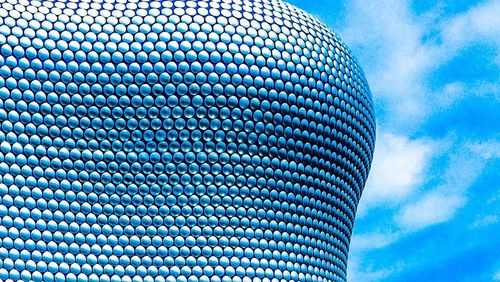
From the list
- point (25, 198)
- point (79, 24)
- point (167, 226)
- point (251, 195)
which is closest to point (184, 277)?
point (167, 226)

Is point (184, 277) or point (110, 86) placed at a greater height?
point (110, 86)

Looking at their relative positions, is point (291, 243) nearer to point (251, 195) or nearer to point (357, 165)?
point (251, 195)

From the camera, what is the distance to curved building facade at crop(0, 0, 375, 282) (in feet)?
57.0

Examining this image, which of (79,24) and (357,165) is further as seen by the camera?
(357,165)

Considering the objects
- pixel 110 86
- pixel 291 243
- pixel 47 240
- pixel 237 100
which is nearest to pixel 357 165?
pixel 291 243

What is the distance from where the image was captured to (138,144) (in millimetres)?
17531

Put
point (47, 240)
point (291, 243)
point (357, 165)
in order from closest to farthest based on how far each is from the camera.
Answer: point (47, 240)
point (291, 243)
point (357, 165)

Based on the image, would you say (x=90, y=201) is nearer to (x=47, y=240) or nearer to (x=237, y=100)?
(x=47, y=240)

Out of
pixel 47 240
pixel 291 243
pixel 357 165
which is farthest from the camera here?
pixel 357 165

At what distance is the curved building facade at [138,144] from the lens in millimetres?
17375

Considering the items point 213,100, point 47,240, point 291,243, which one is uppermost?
point 213,100

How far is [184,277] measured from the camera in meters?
17.4

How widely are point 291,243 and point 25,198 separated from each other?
269 inches

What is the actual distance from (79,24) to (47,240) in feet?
17.8
